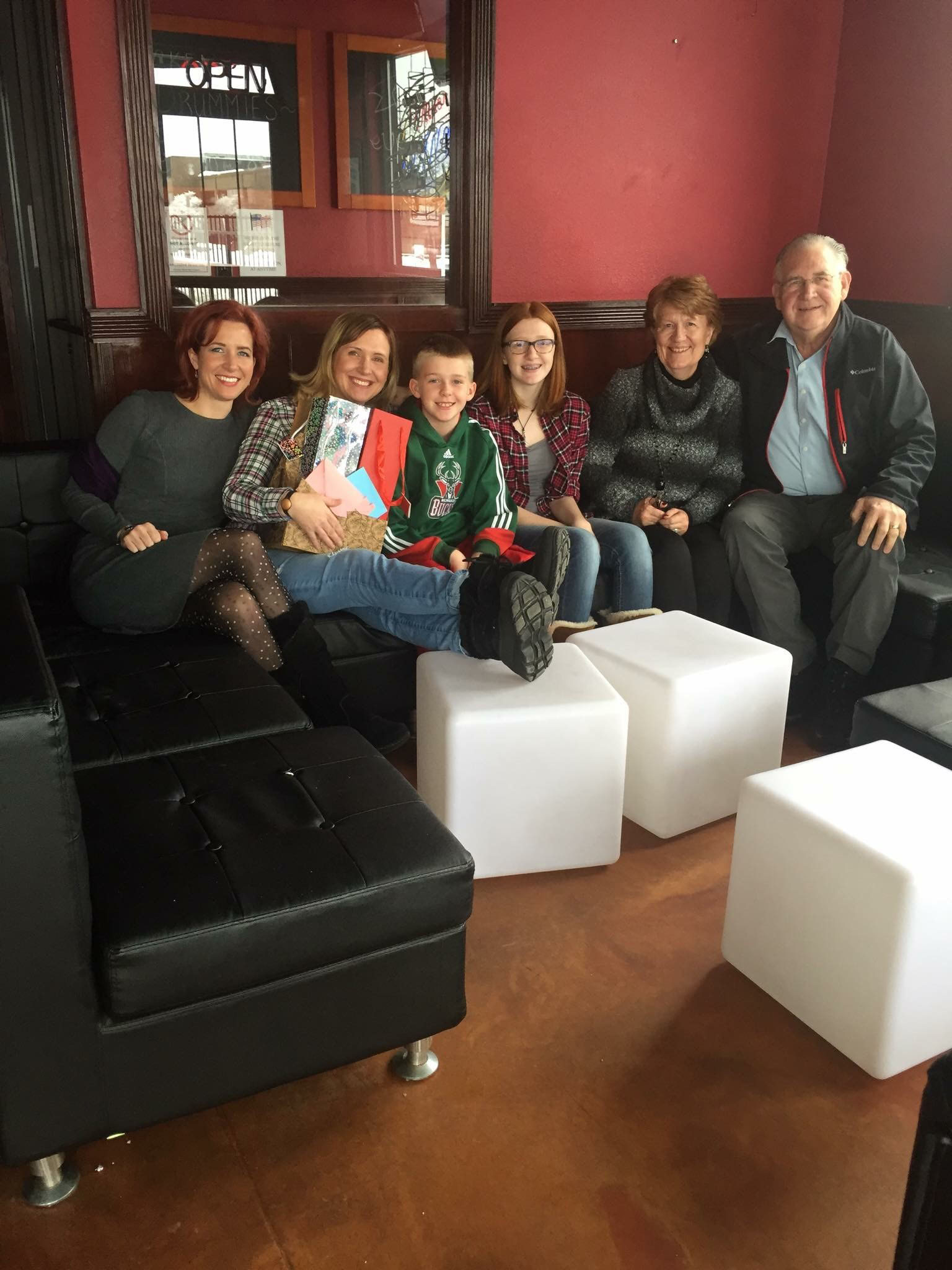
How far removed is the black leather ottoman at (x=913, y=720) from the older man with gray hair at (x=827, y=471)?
0.55m

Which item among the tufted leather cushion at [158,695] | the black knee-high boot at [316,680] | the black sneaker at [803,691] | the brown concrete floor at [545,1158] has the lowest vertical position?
the brown concrete floor at [545,1158]

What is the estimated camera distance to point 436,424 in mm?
2781

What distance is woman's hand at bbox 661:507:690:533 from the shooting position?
309cm

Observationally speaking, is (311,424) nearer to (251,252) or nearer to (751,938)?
(751,938)

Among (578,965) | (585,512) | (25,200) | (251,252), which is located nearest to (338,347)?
(585,512)

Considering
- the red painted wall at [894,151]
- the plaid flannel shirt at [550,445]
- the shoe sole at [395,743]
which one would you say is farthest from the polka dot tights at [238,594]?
the red painted wall at [894,151]

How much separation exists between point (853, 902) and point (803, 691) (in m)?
1.44

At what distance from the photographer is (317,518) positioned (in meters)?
2.57

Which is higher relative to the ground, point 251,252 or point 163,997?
point 251,252

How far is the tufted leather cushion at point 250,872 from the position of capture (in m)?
1.32

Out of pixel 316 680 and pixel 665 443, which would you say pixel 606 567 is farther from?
pixel 316 680

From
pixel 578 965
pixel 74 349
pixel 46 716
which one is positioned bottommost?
pixel 578 965

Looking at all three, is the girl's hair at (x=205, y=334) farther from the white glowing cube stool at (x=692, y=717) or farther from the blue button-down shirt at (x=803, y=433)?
the blue button-down shirt at (x=803, y=433)

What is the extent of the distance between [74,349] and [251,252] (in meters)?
1.74
